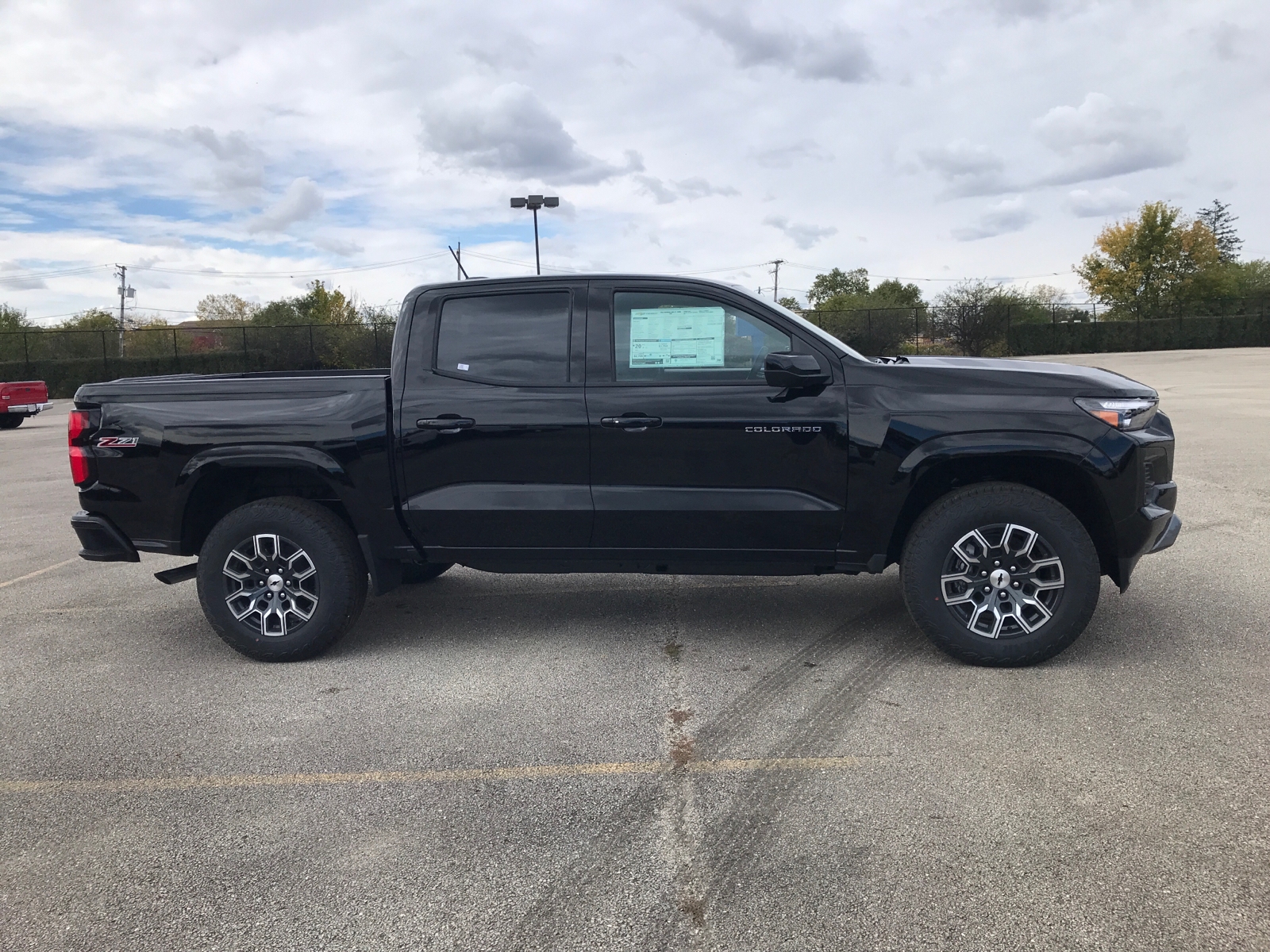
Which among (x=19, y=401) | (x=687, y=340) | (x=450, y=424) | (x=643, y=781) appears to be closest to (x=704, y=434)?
(x=687, y=340)

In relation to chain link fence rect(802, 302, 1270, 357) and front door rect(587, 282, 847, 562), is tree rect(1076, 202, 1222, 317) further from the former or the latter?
front door rect(587, 282, 847, 562)

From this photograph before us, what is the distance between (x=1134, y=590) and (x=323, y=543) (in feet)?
15.3

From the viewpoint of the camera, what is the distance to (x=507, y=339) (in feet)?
16.0

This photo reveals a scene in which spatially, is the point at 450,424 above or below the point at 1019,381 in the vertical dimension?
below

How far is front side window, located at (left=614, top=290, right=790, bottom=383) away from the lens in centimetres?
469

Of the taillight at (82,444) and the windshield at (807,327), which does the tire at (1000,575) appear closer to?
the windshield at (807,327)

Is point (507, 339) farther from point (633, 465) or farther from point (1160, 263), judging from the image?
point (1160, 263)

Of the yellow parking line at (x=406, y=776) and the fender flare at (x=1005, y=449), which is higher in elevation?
the fender flare at (x=1005, y=449)

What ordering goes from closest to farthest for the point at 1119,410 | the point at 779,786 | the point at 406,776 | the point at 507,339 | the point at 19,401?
the point at 779,786
the point at 406,776
the point at 1119,410
the point at 507,339
the point at 19,401

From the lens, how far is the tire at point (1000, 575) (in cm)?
439

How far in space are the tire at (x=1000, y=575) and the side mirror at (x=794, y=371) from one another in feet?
2.67

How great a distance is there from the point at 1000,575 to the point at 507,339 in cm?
261

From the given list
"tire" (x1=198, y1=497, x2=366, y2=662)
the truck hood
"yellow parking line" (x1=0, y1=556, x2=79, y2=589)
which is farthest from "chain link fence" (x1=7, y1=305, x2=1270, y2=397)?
"tire" (x1=198, y1=497, x2=366, y2=662)

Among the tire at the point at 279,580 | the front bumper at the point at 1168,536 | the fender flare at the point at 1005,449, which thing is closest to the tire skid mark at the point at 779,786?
the fender flare at the point at 1005,449
